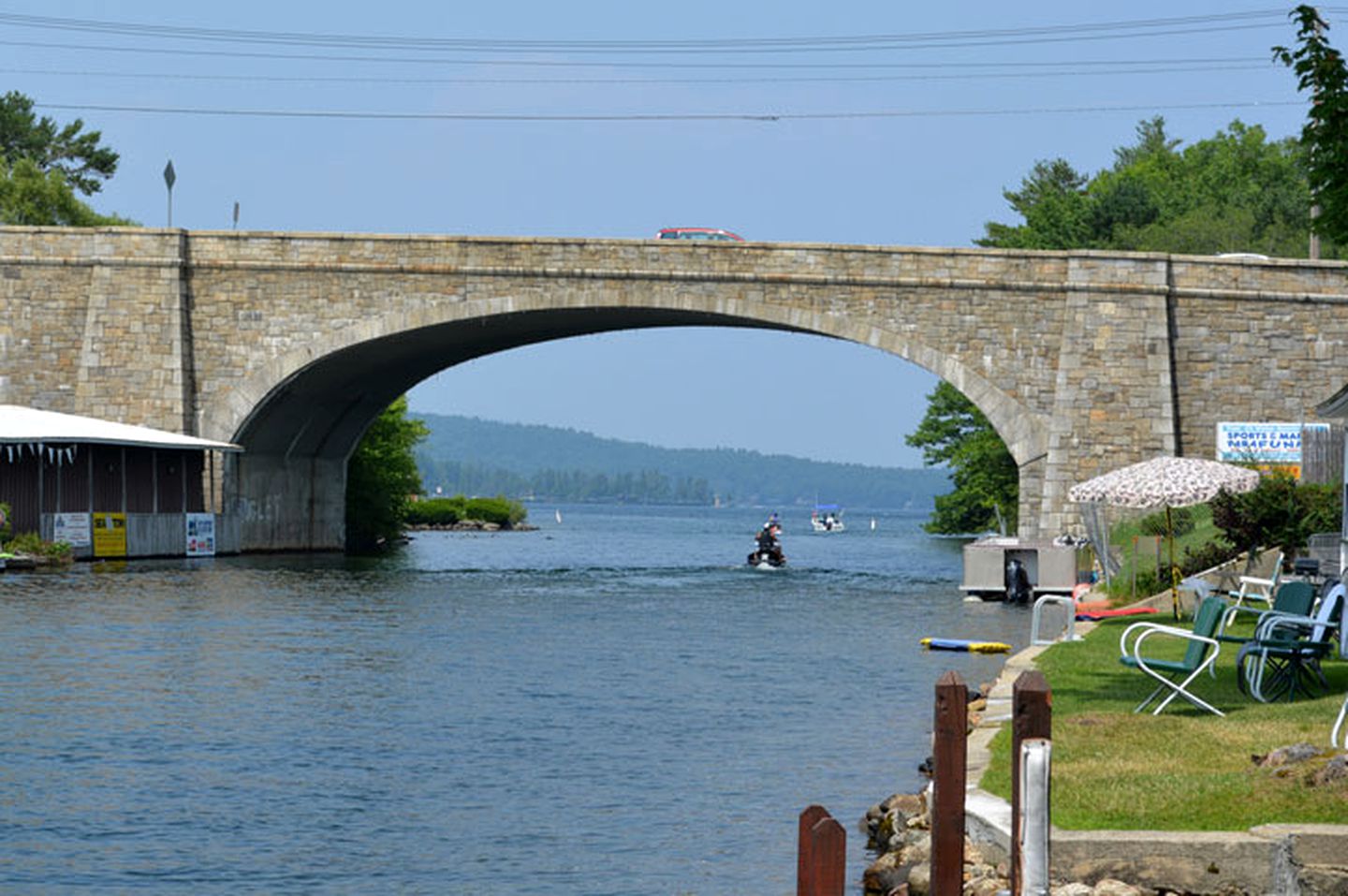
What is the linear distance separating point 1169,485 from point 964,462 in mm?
63492

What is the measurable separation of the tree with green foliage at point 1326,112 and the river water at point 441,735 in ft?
19.9

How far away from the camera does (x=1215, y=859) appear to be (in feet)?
36.5

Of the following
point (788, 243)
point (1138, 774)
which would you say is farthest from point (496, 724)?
point (788, 243)

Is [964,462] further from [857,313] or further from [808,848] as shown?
[808,848]

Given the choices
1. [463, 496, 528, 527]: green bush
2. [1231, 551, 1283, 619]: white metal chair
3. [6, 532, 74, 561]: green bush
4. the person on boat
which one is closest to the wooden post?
[1231, 551, 1283, 619]: white metal chair

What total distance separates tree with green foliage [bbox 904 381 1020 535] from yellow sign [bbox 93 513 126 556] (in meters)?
41.1

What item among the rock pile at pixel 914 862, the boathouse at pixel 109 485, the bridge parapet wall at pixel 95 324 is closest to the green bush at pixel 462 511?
the bridge parapet wall at pixel 95 324

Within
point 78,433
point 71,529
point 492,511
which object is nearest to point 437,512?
point 492,511

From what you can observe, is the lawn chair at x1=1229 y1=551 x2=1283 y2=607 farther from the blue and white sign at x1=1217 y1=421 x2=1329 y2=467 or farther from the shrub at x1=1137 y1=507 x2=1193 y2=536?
the blue and white sign at x1=1217 y1=421 x2=1329 y2=467

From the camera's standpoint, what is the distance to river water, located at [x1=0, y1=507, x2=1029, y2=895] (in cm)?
1452

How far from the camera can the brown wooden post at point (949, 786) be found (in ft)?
34.6

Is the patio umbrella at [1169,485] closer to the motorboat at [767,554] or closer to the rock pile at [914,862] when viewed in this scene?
the rock pile at [914,862]

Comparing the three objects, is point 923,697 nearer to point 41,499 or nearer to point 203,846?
point 203,846

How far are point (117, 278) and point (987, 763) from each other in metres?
41.1
